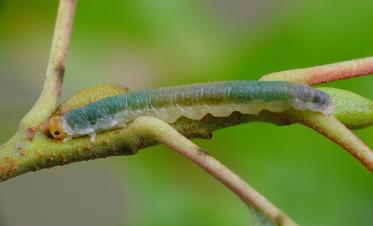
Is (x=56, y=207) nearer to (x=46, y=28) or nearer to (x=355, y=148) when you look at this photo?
(x=46, y=28)

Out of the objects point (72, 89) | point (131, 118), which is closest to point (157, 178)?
point (72, 89)

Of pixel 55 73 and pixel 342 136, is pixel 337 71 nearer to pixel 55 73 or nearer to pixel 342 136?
pixel 342 136

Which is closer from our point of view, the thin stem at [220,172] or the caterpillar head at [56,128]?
the thin stem at [220,172]

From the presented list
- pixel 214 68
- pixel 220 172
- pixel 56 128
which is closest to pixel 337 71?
pixel 220 172

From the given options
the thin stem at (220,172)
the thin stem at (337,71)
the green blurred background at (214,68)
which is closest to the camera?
the thin stem at (220,172)

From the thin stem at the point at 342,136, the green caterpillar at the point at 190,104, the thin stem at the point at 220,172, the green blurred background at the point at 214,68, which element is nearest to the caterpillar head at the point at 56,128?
the green caterpillar at the point at 190,104

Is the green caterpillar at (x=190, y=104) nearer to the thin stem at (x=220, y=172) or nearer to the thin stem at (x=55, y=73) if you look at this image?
the thin stem at (x=55, y=73)

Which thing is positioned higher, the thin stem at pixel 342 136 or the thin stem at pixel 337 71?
the thin stem at pixel 337 71
